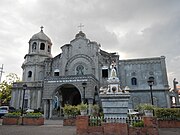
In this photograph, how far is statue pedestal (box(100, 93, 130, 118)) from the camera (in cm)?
1038

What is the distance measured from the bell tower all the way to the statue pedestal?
81.4 ft

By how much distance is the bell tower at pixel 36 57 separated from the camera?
108ft

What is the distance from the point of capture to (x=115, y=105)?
1058cm

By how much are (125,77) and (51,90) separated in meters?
13.2

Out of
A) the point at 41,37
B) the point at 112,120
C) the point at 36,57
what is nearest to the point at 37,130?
the point at 112,120

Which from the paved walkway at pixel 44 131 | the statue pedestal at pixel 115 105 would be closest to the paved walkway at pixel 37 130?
the paved walkway at pixel 44 131

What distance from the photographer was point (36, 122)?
1747 cm

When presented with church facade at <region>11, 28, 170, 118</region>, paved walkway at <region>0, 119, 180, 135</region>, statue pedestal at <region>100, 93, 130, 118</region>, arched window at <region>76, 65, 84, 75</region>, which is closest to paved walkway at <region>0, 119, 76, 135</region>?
paved walkway at <region>0, 119, 180, 135</region>

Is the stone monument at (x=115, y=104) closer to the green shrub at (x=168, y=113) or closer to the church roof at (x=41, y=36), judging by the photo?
the green shrub at (x=168, y=113)

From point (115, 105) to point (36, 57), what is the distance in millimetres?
26686

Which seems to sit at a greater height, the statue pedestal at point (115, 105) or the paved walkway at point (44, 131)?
the statue pedestal at point (115, 105)

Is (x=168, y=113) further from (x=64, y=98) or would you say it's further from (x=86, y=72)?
(x=64, y=98)

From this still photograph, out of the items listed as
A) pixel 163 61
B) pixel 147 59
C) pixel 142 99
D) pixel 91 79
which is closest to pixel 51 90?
pixel 91 79

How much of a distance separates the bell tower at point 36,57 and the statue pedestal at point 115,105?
81.4 ft
